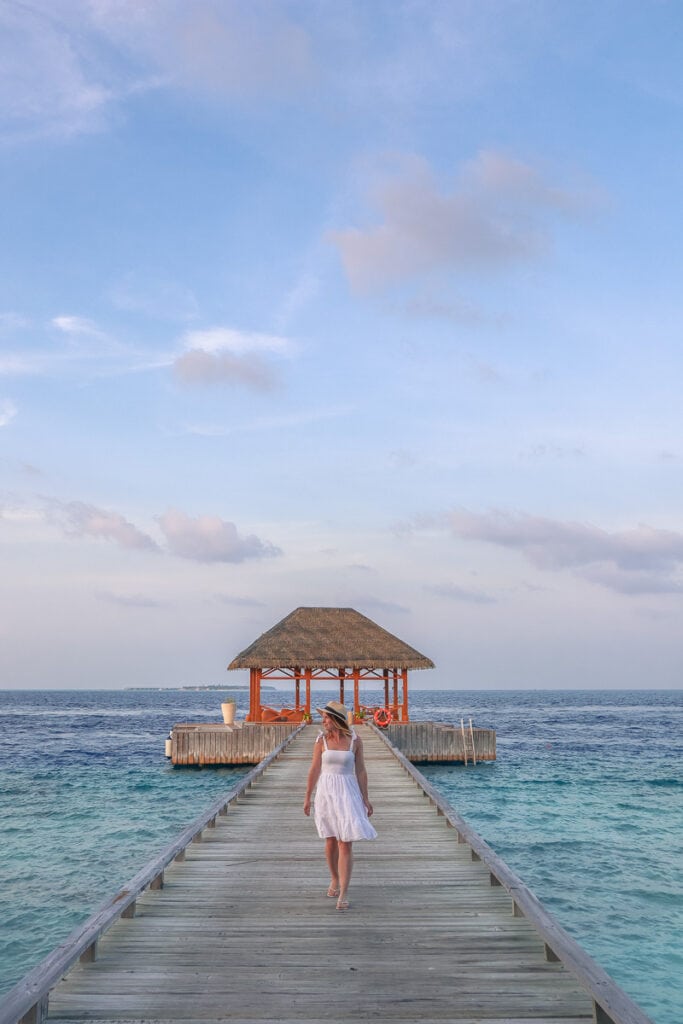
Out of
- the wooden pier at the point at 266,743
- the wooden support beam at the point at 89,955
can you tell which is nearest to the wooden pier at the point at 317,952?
the wooden support beam at the point at 89,955

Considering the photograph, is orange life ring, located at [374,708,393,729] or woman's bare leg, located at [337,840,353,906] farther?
orange life ring, located at [374,708,393,729]

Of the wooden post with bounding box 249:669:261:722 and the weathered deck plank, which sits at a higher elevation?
the wooden post with bounding box 249:669:261:722

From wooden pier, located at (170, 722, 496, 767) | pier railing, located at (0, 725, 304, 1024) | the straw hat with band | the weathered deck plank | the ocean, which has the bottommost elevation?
the ocean

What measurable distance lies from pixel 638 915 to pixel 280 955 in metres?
9.34

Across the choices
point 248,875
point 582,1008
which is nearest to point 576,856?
point 248,875

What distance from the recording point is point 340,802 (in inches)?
274

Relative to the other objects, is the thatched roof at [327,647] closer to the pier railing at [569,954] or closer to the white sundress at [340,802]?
the pier railing at [569,954]

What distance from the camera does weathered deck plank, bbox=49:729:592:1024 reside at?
16.6ft

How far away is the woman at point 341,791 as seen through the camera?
22.7 ft

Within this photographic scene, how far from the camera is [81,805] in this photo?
2436 cm

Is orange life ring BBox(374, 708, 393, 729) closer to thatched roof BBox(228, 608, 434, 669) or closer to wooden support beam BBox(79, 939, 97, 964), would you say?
thatched roof BBox(228, 608, 434, 669)

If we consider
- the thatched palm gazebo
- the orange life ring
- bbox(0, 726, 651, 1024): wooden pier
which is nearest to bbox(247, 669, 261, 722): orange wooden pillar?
the thatched palm gazebo

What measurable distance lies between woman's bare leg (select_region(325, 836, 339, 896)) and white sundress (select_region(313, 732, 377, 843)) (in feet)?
0.72

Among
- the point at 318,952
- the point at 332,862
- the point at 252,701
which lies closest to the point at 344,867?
the point at 332,862
